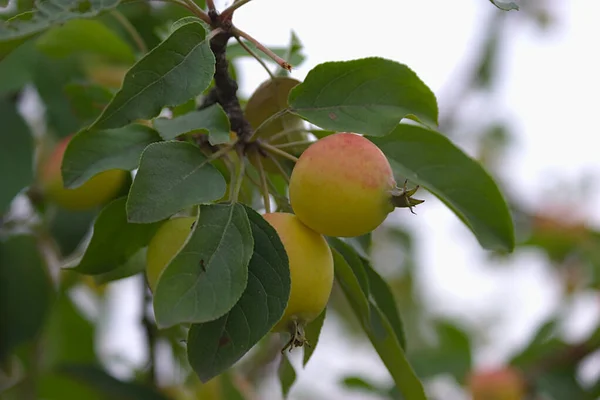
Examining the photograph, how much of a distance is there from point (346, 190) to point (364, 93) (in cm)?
16

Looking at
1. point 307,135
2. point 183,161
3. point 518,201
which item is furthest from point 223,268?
point 518,201

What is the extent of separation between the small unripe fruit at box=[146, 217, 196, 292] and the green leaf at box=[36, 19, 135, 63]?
63 centimetres

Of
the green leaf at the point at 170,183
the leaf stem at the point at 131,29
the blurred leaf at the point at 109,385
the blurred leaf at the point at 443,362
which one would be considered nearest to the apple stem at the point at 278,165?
the green leaf at the point at 170,183

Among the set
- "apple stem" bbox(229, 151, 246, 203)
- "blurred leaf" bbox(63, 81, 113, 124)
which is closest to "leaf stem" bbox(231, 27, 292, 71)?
"apple stem" bbox(229, 151, 246, 203)

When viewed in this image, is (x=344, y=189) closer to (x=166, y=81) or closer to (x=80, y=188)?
(x=166, y=81)

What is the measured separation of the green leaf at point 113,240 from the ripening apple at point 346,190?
0.69ft

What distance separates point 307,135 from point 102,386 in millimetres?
803

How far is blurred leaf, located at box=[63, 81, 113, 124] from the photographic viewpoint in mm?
1168

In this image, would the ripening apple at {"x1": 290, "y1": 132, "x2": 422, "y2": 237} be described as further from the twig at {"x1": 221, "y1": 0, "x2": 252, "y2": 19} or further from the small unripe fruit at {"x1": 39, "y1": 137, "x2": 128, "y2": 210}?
the small unripe fruit at {"x1": 39, "y1": 137, "x2": 128, "y2": 210}

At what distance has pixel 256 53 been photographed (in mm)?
1019

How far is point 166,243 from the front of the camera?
32.1 inches

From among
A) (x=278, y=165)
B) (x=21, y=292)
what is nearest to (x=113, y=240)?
(x=278, y=165)

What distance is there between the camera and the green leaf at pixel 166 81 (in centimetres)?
78

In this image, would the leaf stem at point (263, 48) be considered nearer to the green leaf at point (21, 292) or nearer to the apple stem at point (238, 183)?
the apple stem at point (238, 183)
